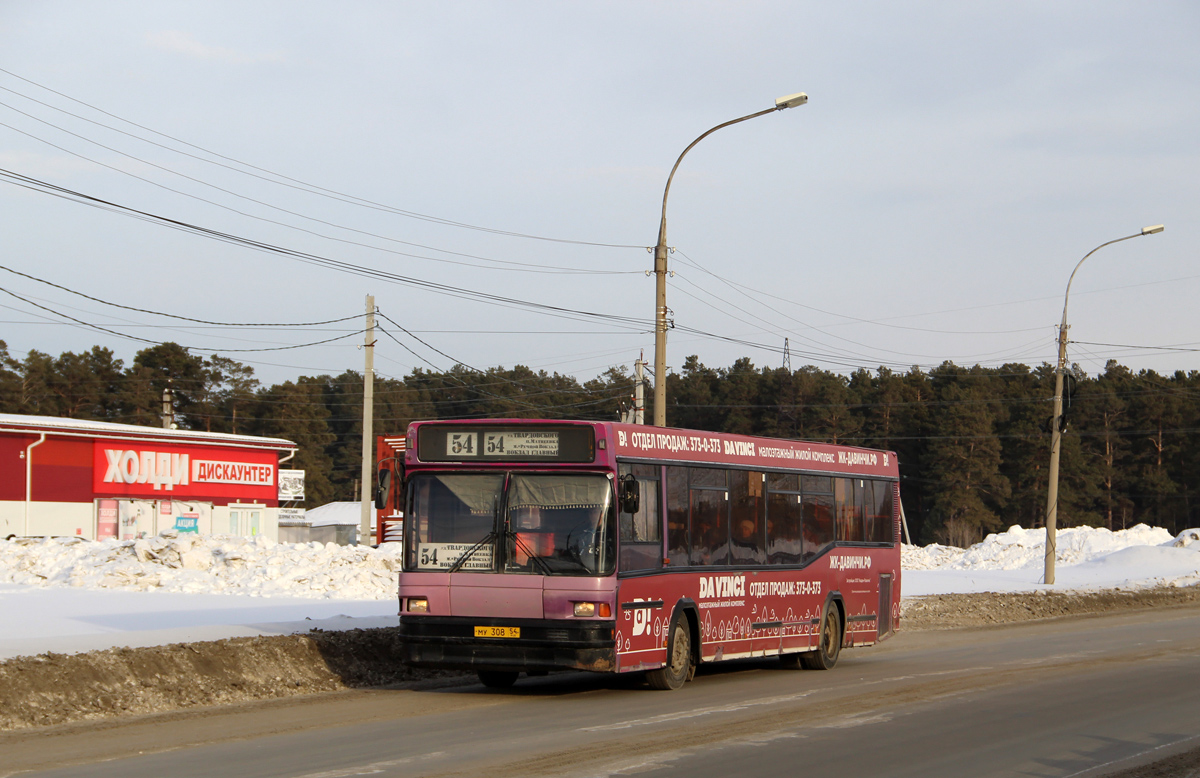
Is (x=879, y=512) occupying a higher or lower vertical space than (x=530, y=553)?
Result: higher

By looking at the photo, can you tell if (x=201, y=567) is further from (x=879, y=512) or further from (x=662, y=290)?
(x=879, y=512)

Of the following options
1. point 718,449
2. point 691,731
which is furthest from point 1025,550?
point 691,731

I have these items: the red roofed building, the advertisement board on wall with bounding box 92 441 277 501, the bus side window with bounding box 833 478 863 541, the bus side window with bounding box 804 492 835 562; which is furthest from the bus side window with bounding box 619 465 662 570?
the advertisement board on wall with bounding box 92 441 277 501

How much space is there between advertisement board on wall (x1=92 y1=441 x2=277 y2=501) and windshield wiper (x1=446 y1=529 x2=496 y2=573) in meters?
39.8

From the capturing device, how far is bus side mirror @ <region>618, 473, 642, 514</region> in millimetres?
13078

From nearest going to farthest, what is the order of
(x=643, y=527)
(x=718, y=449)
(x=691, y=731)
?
1. (x=691, y=731)
2. (x=643, y=527)
3. (x=718, y=449)

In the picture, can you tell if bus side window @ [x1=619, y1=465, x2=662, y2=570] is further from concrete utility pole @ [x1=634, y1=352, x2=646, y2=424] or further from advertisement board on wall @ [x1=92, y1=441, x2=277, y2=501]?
advertisement board on wall @ [x1=92, y1=441, x2=277, y2=501]

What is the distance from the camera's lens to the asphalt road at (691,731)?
9359 millimetres

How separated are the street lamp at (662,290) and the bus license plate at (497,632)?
8.89 m

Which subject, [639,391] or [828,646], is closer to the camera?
[828,646]

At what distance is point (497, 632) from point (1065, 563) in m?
44.7

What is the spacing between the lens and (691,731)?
437 inches

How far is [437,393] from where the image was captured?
106 meters

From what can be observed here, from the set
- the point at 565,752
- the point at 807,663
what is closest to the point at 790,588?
the point at 807,663
